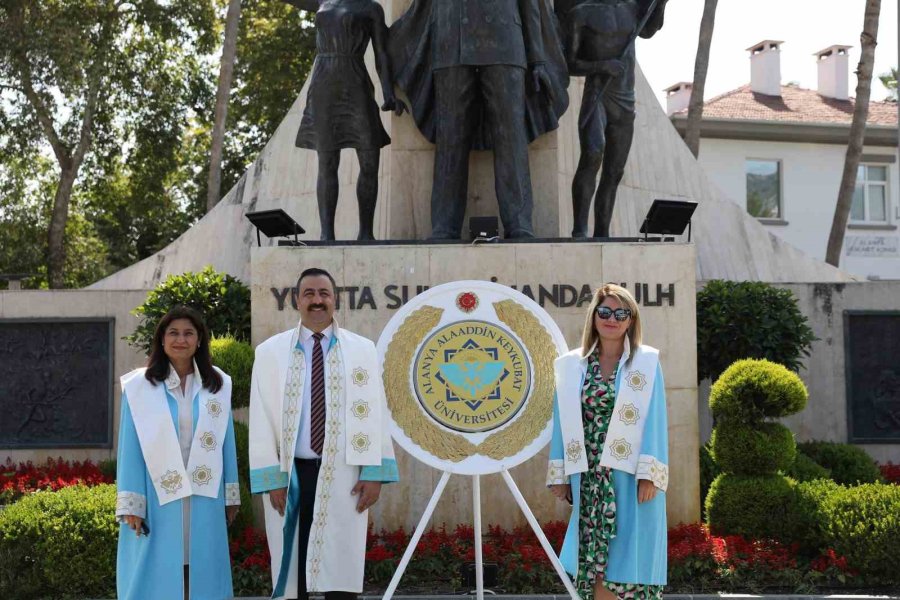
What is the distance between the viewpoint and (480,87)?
991 cm

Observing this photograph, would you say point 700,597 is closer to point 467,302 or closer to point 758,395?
point 758,395

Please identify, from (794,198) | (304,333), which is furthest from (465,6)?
(794,198)

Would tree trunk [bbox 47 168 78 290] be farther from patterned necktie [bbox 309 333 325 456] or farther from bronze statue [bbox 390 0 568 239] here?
patterned necktie [bbox 309 333 325 456]

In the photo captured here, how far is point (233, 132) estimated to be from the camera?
88.1 feet

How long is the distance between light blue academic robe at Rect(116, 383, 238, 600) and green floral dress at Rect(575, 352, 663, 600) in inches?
65.4

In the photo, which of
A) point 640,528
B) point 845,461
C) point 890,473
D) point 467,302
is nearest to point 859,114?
point 890,473

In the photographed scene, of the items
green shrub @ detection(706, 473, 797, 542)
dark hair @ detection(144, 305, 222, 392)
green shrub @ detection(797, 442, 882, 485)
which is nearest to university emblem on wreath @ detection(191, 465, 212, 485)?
dark hair @ detection(144, 305, 222, 392)

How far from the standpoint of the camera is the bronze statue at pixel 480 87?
955cm

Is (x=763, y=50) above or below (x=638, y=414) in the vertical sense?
above

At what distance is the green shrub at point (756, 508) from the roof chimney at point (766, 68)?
1105 inches

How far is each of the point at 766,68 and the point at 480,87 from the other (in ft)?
88.6

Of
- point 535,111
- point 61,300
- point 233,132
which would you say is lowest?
point 61,300

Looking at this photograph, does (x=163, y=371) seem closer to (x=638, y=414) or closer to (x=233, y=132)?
(x=638, y=414)

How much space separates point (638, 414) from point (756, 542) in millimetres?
3217
